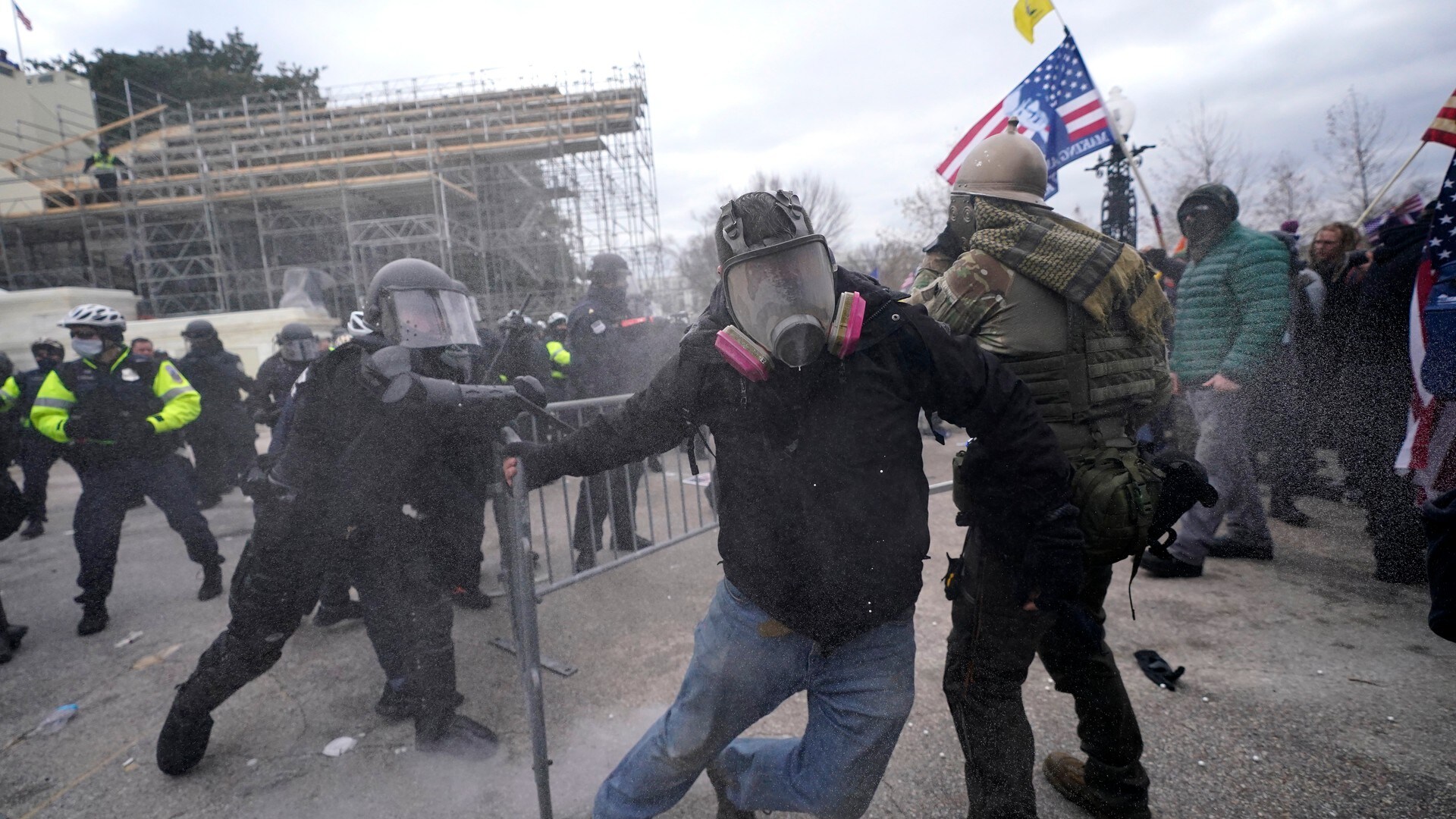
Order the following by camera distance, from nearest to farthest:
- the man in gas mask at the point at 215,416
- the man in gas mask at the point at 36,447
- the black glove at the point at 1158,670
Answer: the black glove at the point at 1158,670 → the man in gas mask at the point at 36,447 → the man in gas mask at the point at 215,416

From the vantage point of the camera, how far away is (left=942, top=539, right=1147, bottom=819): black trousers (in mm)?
1788

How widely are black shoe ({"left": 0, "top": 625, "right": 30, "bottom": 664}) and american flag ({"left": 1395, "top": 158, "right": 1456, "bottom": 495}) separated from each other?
22.2 feet

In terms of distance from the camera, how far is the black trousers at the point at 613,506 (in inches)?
158

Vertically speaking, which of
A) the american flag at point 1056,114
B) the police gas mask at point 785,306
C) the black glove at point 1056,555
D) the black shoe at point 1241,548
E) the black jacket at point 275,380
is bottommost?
the black shoe at point 1241,548

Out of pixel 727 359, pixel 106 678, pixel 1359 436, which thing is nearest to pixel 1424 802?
pixel 727 359

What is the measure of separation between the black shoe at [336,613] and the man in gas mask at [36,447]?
153 inches

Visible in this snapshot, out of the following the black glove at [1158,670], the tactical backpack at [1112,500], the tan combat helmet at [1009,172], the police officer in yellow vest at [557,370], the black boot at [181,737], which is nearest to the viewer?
the tactical backpack at [1112,500]

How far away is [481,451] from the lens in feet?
9.23

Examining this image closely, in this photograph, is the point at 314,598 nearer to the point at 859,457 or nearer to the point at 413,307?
the point at 413,307

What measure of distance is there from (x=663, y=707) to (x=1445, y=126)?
4090mm

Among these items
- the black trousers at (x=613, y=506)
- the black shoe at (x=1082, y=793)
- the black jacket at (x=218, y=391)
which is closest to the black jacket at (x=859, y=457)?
the black shoe at (x=1082, y=793)

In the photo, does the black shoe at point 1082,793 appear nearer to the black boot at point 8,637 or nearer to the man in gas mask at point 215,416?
the black boot at point 8,637

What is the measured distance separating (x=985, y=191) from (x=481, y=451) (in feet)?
6.97

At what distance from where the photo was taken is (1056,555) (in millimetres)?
1617
